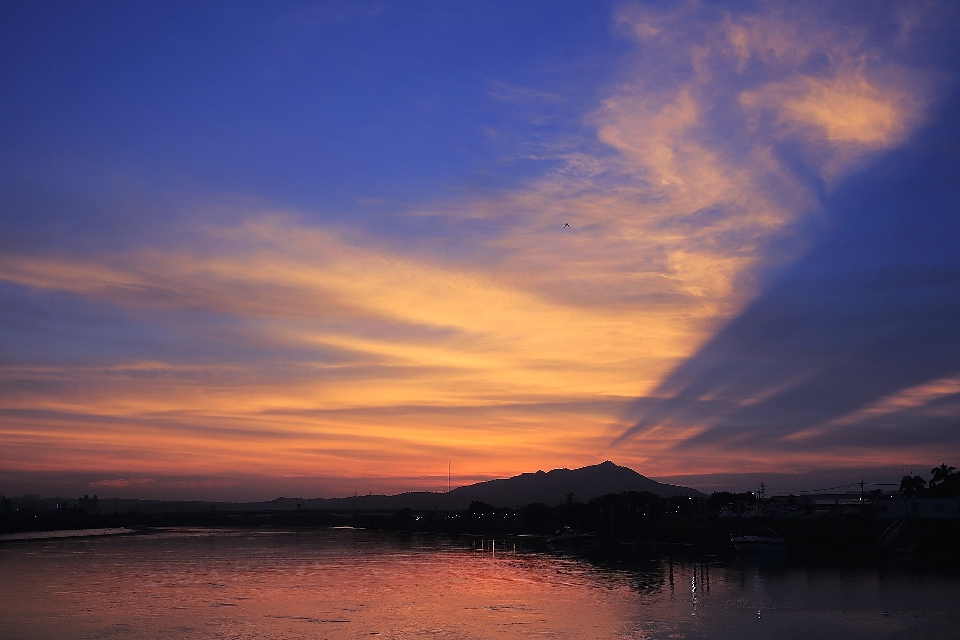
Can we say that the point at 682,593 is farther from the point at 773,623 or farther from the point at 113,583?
the point at 113,583

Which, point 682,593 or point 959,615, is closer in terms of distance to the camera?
point 959,615

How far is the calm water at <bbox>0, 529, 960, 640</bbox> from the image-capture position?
134 ft

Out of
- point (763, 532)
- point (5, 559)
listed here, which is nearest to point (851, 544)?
point (763, 532)

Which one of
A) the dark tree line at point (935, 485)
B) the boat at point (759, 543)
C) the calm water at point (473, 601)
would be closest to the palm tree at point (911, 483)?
the dark tree line at point (935, 485)

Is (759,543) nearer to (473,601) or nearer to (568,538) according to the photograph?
(568,538)

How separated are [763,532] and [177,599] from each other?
7958cm

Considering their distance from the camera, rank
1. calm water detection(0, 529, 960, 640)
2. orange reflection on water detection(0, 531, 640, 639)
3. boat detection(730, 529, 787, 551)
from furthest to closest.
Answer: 1. boat detection(730, 529, 787, 551)
2. orange reflection on water detection(0, 531, 640, 639)
3. calm water detection(0, 529, 960, 640)

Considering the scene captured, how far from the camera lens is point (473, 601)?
53531 millimetres

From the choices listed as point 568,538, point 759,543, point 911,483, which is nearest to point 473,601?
point 759,543

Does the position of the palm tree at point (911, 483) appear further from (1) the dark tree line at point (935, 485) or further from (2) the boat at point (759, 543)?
(2) the boat at point (759, 543)

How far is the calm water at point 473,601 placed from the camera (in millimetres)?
40906

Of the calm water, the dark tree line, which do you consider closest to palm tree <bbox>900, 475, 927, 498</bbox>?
the dark tree line

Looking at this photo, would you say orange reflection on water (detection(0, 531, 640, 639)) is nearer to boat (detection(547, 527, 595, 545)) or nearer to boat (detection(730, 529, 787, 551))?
boat (detection(730, 529, 787, 551))

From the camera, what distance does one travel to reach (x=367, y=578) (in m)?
72.0
